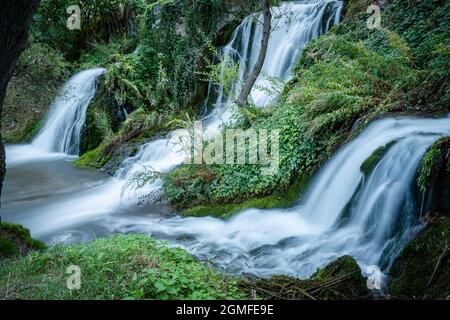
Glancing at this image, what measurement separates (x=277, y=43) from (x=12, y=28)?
9982 mm

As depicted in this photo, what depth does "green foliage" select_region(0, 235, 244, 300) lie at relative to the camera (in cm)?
378

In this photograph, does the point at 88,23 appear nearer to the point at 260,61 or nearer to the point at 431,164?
the point at 260,61

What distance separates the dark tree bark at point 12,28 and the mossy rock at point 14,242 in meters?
2.39

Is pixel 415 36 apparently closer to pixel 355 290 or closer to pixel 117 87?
pixel 355 290

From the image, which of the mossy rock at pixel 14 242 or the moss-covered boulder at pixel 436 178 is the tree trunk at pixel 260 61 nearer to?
the moss-covered boulder at pixel 436 178

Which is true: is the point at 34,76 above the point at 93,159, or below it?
above

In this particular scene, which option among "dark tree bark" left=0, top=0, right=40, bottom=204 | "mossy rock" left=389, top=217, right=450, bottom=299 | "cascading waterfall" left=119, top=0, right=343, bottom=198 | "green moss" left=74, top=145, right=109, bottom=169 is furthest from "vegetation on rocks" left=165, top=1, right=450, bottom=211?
"dark tree bark" left=0, top=0, right=40, bottom=204

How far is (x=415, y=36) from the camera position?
905cm

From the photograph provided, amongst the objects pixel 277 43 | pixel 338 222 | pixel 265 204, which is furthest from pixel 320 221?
pixel 277 43

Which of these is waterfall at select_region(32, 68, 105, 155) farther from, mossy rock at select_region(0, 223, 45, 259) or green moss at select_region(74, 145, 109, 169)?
mossy rock at select_region(0, 223, 45, 259)

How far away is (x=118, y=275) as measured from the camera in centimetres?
402

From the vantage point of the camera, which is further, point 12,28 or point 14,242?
point 14,242

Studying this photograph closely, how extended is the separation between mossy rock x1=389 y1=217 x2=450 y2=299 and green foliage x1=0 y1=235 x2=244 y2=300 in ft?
6.07

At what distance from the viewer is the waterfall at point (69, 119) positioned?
14.3m
